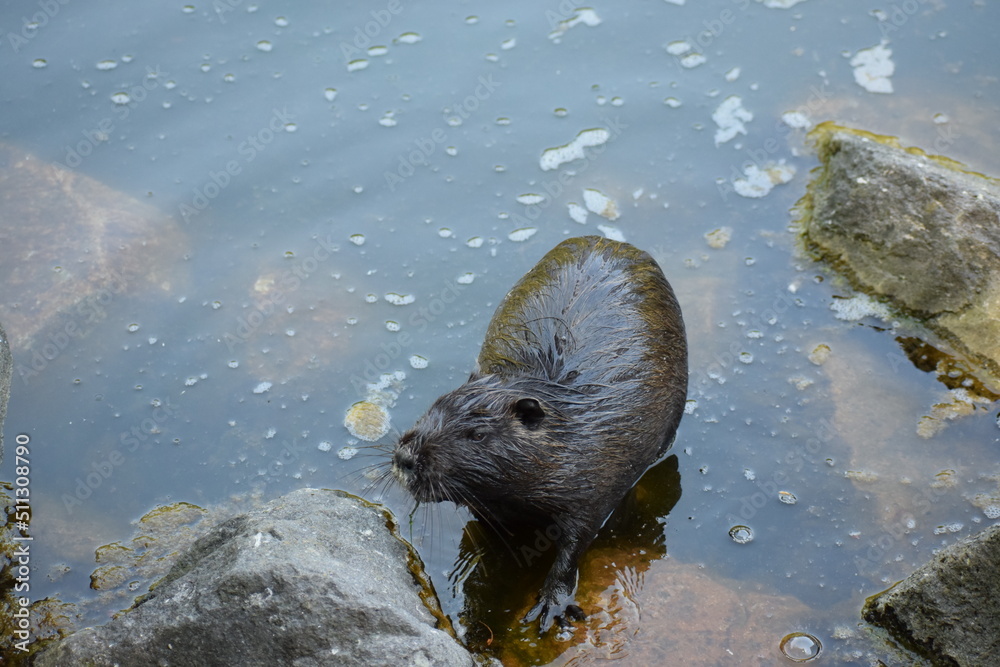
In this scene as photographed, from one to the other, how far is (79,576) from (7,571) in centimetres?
36

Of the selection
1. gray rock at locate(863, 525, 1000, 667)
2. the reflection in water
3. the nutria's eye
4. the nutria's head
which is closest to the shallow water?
the reflection in water

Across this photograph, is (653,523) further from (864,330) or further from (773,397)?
(864,330)

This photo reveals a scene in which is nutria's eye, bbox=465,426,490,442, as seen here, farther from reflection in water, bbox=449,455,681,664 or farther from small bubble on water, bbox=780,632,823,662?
small bubble on water, bbox=780,632,823,662

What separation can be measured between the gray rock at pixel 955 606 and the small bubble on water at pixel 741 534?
81 cm

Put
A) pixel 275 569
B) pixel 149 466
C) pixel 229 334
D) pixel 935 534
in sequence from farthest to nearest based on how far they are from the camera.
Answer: pixel 229 334 → pixel 149 466 → pixel 935 534 → pixel 275 569

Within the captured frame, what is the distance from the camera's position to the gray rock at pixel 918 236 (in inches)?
242

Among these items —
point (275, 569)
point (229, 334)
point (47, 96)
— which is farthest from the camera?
point (47, 96)

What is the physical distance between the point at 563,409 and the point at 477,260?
2268mm

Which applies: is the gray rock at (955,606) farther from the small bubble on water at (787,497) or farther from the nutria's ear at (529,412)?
the nutria's ear at (529,412)

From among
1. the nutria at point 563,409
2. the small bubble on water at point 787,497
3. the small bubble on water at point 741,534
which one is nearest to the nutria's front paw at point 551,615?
the nutria at point 563,409

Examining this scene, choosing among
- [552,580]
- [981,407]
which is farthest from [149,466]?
[981,407]

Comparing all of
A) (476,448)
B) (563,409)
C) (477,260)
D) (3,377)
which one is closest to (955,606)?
(563,409)

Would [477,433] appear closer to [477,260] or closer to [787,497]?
[787,497]

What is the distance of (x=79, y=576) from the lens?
16.2ft
